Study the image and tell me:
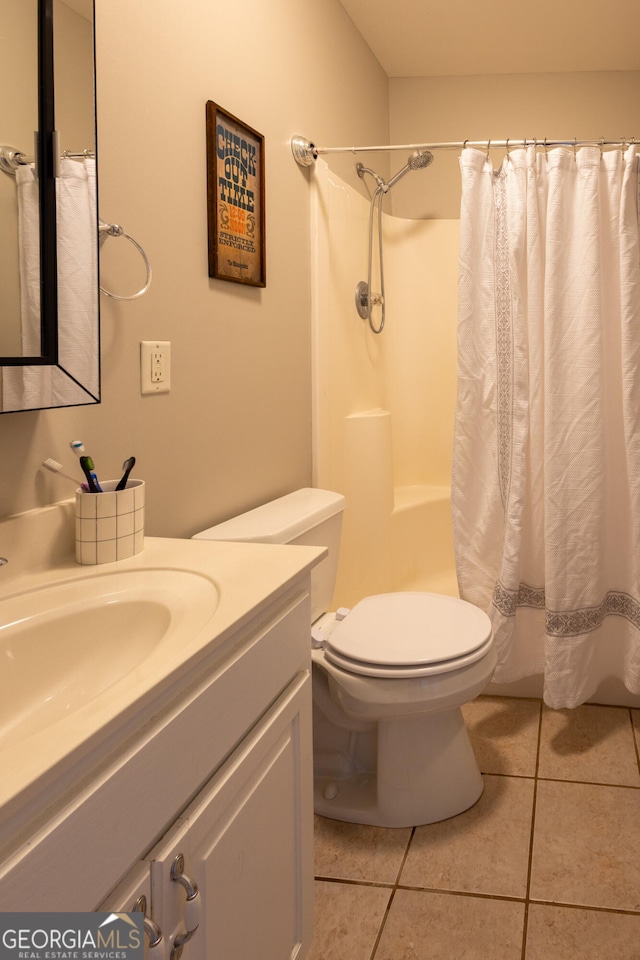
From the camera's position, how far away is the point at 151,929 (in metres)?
0.78

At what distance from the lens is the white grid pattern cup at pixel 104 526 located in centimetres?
125

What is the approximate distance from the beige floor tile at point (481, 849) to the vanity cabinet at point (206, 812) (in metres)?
0.49

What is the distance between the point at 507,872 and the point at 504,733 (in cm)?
65

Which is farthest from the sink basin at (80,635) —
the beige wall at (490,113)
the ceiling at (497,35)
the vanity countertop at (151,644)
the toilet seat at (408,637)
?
the beige wall at (490,113)

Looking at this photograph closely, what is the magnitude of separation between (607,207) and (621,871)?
1727mm

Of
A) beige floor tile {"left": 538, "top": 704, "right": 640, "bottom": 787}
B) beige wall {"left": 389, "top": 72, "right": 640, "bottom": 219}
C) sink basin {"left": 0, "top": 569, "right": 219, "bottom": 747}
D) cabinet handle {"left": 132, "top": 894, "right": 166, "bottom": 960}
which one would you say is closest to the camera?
cabinet handle {"left": 132, "top": 894, "right": 166, "bottom": 960}

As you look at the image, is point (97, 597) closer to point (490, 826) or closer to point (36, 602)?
point (36, 602)

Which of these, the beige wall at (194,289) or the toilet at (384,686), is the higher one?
the beige wall at (194,289)

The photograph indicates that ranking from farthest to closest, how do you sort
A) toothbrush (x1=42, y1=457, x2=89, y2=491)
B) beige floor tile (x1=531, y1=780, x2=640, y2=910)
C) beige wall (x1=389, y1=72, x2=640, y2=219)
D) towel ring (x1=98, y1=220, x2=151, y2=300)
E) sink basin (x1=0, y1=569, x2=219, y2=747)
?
1. beige wall (x1=389, y1=72, x2=640, y2=219)
2. beige floor tile (x1=531, y1=780, x2=640, y2=910)
3. towel ring (x1=98, y1=220, x2=151, y2=300)
4. toothbrush (x1=42, y1=457, x2=89, y2=491)
5. sink basin (x1=0, y1=569, x2=219, y2=747)

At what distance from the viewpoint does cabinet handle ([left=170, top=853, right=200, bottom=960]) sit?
0.84m

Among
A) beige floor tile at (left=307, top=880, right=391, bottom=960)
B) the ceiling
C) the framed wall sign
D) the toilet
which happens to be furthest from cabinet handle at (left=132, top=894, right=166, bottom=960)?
the ceiling

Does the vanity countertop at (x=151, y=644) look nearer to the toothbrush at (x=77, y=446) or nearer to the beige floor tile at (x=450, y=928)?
the toothbrush at (x=77, y=446)

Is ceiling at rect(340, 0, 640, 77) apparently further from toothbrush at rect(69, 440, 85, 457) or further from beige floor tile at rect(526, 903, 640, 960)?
beige floor tile at rect(526, 903, 640, 960)

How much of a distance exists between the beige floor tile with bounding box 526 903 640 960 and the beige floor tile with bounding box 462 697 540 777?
20.6 inches
